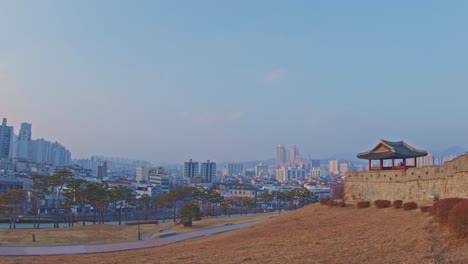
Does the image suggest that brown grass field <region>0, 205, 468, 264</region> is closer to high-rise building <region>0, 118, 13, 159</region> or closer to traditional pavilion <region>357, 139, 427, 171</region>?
traditional pavilion <region>357, 139, 427, 171</region>

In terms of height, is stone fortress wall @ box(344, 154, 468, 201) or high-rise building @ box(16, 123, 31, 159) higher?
high-rise building @ box(16, 123, 31, 159)

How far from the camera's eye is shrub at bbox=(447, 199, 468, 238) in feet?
46.3

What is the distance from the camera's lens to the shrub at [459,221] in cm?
1412

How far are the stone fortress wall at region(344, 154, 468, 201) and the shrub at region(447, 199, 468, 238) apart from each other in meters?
6.41

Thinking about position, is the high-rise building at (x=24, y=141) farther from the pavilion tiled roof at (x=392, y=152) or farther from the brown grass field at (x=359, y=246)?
the brown grass field at (x=359, y=246)

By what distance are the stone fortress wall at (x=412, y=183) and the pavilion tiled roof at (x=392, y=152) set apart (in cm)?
169

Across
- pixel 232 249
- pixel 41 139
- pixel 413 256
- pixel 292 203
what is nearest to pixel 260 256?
pixel 232 249

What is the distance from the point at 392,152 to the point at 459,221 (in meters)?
18.0

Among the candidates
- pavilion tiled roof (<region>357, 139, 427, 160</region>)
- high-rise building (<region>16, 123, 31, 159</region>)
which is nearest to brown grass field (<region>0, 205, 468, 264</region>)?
pavilion tiled roof (<region>357, 139, 427, 160</region>)

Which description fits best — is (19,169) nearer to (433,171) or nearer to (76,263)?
(76,263)

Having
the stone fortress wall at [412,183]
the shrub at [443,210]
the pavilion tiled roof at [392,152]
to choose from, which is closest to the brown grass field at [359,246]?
the shrub at [443,210]

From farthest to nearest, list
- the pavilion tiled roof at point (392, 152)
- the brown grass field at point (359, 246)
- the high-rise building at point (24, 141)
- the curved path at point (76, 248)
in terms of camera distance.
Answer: the high-rise building at point (24, 141)
the pavilion tiled roof at point (392, 152)
the curved path at point (76, 248)
the brown grass field at point (359, 246)

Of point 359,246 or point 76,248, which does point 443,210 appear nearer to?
point 359,246

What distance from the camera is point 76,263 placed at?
1958cm
